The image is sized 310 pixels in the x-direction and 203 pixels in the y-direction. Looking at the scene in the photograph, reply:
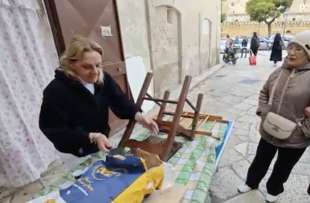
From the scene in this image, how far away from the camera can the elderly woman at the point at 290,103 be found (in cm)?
146

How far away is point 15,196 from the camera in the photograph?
2.08 m

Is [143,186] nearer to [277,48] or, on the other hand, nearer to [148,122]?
[148,122]

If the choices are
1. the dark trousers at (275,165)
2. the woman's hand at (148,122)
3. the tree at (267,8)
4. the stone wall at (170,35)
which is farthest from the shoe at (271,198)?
the tree at (267,8)

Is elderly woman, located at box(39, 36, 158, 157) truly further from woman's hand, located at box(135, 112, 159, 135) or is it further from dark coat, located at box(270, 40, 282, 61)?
dark coat, located at box(270, 40, 282, 61)

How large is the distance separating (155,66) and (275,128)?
3591mm

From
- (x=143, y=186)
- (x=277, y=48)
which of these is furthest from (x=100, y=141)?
(x=277, y=48)

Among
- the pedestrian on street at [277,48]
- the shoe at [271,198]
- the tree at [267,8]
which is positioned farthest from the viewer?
the tree at [267,8]

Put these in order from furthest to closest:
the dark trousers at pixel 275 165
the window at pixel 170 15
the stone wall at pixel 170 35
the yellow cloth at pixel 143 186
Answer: the window at pixel 170 15
the stone wall at pixel 170 35
the dark trousers at pixel 275 165
the yellow cloth at pixel 143 186

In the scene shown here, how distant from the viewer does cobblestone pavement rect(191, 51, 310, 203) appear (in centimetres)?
203

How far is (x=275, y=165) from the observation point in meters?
1.81

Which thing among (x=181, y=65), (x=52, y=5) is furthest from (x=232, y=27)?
(x=52, y=5)

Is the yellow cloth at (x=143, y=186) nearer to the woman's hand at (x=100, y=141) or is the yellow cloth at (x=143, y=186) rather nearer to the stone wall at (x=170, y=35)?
the woman's hand at (x=100, y=141)

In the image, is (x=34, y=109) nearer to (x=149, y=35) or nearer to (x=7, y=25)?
(x=7, y=25)

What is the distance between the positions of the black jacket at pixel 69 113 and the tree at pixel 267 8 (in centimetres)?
2928
